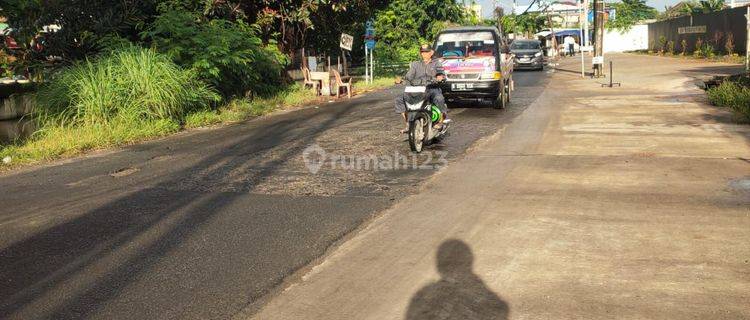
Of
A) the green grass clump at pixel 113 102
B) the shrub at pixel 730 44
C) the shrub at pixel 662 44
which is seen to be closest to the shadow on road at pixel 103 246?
the green grass clump at pixel 113 102

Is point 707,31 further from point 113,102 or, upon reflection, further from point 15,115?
point 15,115

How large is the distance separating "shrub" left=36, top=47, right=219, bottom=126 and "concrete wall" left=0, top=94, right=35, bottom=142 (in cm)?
93

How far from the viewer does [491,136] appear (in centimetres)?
1167

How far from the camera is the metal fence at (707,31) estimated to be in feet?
111

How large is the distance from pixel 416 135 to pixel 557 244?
502cm

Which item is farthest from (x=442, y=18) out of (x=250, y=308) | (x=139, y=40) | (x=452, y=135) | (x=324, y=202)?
(x=250, y=308)

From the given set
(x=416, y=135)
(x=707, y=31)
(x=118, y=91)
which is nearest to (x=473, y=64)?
(x=416, y=135)

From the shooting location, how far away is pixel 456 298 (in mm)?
4266

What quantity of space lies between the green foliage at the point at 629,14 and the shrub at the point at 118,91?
207ft

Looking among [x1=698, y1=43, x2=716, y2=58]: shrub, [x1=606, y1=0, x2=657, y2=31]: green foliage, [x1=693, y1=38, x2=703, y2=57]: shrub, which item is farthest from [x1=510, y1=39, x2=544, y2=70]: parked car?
[x1=606, y1=0, x2=657, y2=31]: green foliage

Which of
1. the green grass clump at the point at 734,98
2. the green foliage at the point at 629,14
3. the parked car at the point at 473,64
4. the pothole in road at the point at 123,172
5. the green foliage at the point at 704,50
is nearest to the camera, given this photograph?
the pothole in road at the point at 123,172

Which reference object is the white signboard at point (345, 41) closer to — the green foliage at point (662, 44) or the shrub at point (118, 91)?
the shrub at point (118, 91)

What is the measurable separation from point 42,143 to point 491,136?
8.16 m

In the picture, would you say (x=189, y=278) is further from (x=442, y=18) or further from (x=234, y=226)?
(x=442, y=18)
